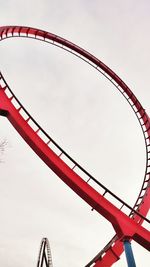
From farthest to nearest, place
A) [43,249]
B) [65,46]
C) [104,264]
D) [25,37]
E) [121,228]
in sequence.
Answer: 1. [65,46]
2. [25,37]
3. [104,264]
4. [43,249]
5. [121,228]

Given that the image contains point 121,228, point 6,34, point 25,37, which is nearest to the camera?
point 121,228

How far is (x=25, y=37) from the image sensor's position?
1141 centimetres

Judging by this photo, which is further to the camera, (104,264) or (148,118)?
(148,118)

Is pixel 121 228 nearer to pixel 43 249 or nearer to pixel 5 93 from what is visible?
pixel 43 249

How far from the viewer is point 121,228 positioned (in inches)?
244

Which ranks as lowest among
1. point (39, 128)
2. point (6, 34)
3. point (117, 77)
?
point (39, 128)

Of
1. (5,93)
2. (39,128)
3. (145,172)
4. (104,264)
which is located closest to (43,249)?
(104,264)

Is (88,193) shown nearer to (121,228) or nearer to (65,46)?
(121,228)

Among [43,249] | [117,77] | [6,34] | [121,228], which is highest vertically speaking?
[117,77]

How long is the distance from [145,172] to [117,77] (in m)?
4.66

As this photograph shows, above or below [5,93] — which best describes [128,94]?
above

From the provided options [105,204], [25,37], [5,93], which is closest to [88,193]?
[105,204]

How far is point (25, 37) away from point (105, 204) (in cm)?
810

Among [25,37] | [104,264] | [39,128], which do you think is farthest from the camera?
[25,37]
